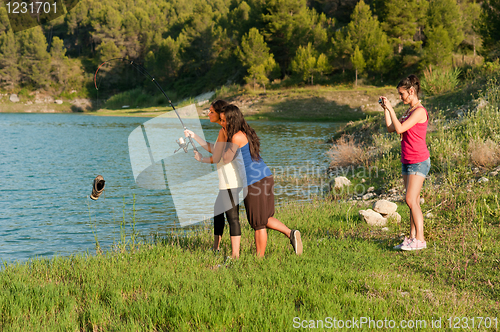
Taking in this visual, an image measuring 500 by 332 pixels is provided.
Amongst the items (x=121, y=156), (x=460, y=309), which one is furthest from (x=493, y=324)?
(x=121, y=156)

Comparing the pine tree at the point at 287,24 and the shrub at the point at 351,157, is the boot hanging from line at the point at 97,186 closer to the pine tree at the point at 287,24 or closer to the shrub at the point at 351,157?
the shrub at the point at 351,157

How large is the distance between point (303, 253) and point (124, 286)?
2.46m

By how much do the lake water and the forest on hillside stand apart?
13.6 meters

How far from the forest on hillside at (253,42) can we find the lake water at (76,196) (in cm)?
1356

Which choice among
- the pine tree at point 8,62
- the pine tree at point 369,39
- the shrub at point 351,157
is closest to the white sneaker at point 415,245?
the shrub at point 351,157

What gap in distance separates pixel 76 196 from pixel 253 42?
55.1m

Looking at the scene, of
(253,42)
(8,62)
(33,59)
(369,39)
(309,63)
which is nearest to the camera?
(369,39)

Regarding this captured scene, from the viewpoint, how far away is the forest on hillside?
5597 centimetres

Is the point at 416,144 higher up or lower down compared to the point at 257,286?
higher up

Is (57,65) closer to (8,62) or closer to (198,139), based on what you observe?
(8,62)

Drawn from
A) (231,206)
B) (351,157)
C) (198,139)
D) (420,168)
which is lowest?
(351,157)

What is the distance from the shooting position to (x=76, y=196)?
1380cm

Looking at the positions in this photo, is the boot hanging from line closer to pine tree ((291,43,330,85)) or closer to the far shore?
the far shore

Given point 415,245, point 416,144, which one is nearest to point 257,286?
point 415,245
